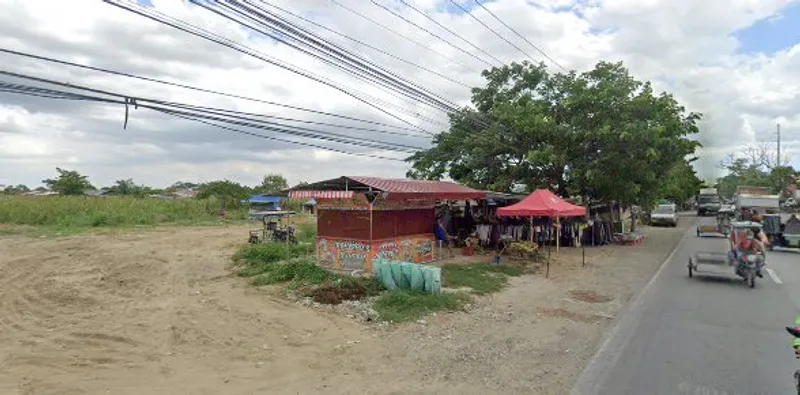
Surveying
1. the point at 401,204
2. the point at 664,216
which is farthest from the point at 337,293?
the point at 664,216

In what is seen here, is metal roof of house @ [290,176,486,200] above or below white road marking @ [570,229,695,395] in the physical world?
above

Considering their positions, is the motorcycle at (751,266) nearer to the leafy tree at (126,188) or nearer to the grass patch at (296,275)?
the grass patch at (296,275)

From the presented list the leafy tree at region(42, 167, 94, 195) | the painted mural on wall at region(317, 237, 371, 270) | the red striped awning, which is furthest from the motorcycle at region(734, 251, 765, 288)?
the leafy tree at region(42, 167, 94, 195)

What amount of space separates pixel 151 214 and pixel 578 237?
31.7 m

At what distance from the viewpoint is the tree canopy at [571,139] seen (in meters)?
21.2

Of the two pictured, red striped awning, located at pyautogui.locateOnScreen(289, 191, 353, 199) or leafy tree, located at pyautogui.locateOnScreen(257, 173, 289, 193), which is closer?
red striped awning, located at pyautogui.locateOnScreen(289, 191, 353, 199)

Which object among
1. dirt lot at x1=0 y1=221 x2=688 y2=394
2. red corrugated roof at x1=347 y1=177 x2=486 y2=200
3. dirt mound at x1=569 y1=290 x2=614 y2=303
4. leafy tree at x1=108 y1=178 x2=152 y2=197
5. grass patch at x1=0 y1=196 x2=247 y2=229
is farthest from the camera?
leafy tree at x1=108 y1=178 x2=152 y2=197

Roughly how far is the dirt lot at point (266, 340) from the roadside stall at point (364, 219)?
3079 millimetres

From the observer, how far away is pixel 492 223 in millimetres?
22141

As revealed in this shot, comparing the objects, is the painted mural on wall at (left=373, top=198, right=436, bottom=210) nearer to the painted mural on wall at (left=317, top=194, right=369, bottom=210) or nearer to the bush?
the painted mural on wall at (left=317, top=194, right=369, bottom=210)

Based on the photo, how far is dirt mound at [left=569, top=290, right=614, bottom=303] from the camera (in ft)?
37.9

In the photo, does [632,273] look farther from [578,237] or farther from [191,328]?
[191,328]

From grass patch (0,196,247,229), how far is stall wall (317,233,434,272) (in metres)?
22.3

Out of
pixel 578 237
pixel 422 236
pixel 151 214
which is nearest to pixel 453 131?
pixel 578 237
